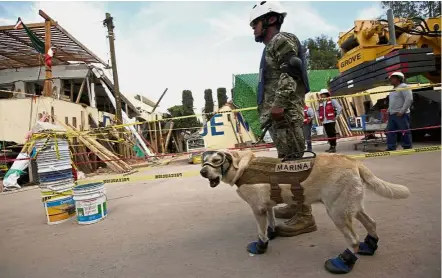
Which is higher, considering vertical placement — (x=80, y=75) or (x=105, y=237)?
(x=80, y=75)

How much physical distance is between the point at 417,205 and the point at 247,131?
40.1ft

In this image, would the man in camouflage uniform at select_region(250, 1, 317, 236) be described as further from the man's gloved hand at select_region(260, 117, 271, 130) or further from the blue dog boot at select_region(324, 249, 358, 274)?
the blue dog boot at select_region(324, 249, 358, 274)

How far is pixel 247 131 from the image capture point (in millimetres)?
15281

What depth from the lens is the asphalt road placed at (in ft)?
7.00

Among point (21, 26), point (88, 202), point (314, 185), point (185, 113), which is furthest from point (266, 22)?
point (185, 113)

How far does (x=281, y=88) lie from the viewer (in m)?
2.56

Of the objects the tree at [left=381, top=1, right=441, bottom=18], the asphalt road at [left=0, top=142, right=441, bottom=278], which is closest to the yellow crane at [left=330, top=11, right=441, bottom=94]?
the asphalt road at [left=0, top=142, right=441, bottom=278]

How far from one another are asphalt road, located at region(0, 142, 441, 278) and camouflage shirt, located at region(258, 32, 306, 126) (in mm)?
1052

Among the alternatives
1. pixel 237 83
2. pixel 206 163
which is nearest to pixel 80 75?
pixel 237 83

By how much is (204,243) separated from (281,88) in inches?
64.0

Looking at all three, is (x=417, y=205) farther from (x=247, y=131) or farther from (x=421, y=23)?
(x=247, y=131)

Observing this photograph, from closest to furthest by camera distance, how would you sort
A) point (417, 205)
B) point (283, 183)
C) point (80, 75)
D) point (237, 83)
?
point (283, 183) < point (417, 205) < point (80, 75) < point (237, 83)

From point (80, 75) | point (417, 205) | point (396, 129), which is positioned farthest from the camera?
point (80, 75)

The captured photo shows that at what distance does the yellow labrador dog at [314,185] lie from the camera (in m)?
1.99
